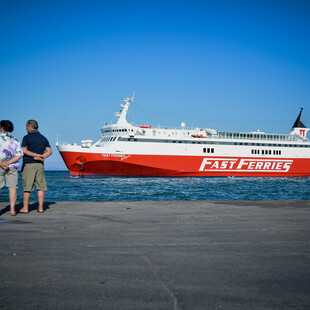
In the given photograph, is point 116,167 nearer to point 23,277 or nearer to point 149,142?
point 149,142

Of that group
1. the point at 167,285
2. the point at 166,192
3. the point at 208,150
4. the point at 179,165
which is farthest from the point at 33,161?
the point at 208,150

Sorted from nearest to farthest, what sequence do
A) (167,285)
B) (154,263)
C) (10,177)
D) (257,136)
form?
1. (167,285)
2. (154,263)
3. (10,177)
4. (257,136)

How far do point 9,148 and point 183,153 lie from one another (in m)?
35.8

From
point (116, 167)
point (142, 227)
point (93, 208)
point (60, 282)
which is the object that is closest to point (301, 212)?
point (142, 227)

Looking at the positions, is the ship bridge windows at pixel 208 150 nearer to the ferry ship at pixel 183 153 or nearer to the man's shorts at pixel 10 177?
the ferry ship at pixel 183 153

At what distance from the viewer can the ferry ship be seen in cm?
3800

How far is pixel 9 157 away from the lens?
18.7 feet

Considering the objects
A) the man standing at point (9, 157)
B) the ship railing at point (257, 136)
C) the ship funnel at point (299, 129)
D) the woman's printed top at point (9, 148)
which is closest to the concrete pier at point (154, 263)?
the man standing at point (9, 157)

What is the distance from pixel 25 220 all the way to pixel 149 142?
34634mm

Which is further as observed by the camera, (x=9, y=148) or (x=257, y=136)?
(x=257, y=136)

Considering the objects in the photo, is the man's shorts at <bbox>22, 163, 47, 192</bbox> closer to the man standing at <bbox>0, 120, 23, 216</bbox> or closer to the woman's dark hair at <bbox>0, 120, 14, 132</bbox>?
the man standing at <bbox>0, 120, 23, 216</bbox>

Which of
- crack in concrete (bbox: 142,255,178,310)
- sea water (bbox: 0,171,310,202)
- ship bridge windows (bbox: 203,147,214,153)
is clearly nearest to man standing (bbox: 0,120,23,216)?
crack in concrete (bbox: 142,255,178,310)

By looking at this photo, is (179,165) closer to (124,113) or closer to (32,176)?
(124,113)

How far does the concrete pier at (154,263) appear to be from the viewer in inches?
80.4
